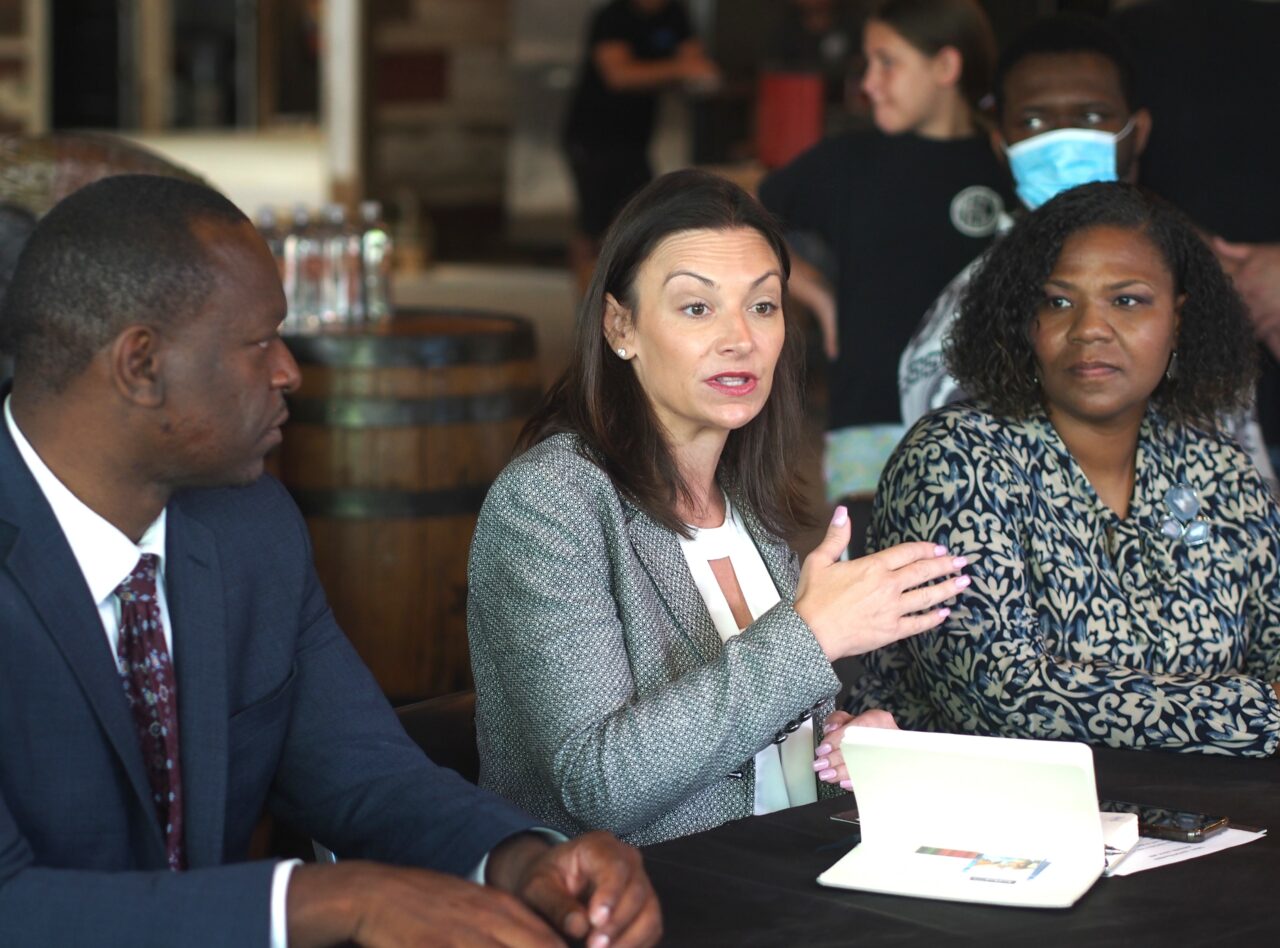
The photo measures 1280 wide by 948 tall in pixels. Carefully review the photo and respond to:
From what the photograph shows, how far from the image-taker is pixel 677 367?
2.02m

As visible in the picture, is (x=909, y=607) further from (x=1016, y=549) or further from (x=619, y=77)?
(x=619, y=77)

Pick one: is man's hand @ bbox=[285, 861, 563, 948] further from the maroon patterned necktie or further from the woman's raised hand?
the woman's raised hand

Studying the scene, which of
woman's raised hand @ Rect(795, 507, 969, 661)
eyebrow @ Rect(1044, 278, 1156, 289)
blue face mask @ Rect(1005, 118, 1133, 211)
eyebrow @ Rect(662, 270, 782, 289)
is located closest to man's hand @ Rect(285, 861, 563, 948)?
woman's raised hand @ Rect(795, 507, 969, 661)

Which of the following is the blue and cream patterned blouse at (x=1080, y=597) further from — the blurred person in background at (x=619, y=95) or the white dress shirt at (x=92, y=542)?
the blurred person in background at (x=619, y=95)

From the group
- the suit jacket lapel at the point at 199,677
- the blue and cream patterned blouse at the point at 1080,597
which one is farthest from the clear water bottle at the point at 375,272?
the suit jacket lapel at the point at 199,677

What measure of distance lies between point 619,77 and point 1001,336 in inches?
186

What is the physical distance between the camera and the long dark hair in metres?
2.02

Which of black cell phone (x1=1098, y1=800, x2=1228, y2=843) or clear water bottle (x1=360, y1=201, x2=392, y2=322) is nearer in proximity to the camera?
black cell phone (x1=1098, y1=800, x2=1228, y2=843)

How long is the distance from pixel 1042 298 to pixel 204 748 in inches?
55.5

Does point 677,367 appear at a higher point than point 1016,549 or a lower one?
higher

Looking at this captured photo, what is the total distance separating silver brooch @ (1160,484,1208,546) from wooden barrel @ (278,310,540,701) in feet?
5.07

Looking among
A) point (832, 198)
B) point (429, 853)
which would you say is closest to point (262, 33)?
point (832, 198)

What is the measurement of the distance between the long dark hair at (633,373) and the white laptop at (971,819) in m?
0.54

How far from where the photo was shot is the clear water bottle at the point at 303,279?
12.8 ft
